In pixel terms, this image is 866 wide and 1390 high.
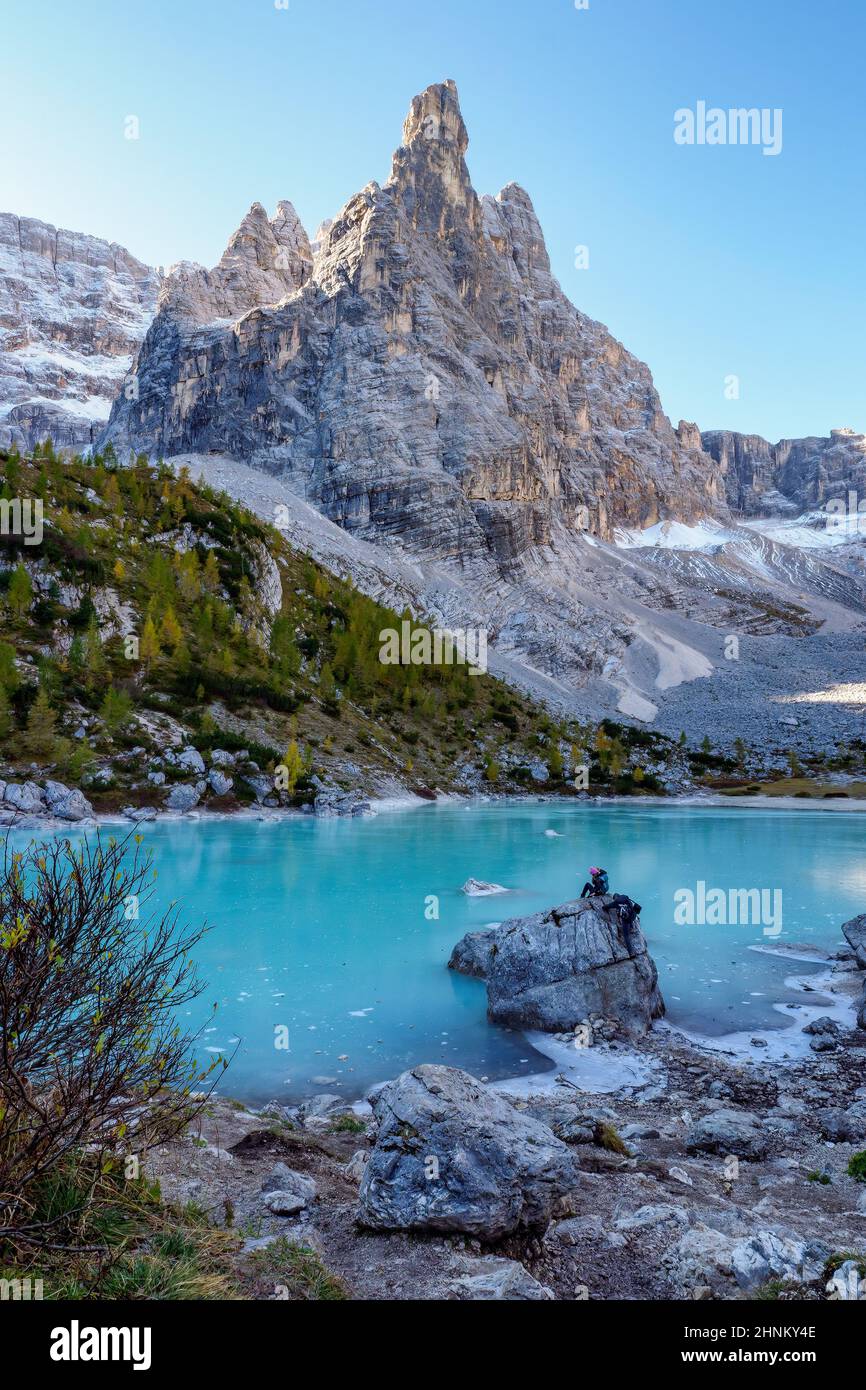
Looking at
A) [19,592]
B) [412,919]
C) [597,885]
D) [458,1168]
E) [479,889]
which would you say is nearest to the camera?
[458,1168]

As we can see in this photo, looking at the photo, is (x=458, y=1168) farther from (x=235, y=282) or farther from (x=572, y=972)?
(x=235, y=282)

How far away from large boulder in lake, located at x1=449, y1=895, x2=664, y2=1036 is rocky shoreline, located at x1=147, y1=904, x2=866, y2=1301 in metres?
4.44

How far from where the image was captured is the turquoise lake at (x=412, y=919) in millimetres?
15461

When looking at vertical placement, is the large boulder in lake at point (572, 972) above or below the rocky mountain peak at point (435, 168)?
below

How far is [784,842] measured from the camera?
51406 mm

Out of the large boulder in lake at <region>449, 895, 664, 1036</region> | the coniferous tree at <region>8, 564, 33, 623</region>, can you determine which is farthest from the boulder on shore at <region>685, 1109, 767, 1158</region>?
the coniferous tree at <region>8, 564, 33, 623</region>

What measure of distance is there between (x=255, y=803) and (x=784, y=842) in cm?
3868

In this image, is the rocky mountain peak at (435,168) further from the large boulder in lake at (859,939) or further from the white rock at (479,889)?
the large boulder in lake at (859,939)

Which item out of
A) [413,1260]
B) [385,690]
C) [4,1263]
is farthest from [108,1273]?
[385,690]

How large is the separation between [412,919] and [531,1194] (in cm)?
2056

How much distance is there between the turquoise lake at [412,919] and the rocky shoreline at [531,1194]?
11.2 feet

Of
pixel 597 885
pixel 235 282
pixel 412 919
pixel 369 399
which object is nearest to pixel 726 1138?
pixel 597 885

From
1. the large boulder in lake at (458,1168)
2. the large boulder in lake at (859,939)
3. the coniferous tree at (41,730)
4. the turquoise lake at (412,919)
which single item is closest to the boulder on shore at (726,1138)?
the large boulder in lake at (458,1168)

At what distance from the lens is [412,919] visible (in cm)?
2734
